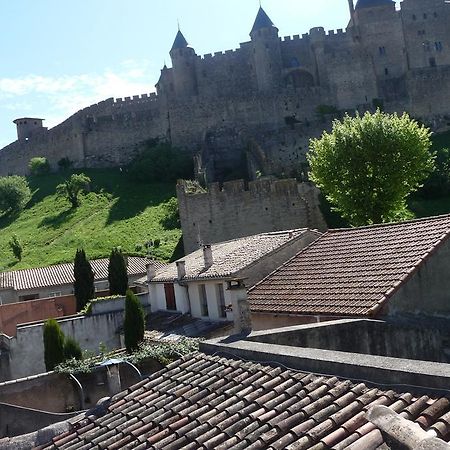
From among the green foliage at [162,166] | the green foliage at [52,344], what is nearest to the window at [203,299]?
the green foliage at [52,344]

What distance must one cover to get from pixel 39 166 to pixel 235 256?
5010 centimetres

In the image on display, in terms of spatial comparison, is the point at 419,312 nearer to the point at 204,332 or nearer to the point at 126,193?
the point at 204,332

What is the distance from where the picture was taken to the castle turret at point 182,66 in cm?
6359

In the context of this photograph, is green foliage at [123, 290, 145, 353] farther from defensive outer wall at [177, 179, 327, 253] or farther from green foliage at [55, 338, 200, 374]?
defensive outer wall at [177, 179, 327, 253]

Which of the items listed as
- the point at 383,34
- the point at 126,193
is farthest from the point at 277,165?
the point at 383,34

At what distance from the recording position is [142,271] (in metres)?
35.5

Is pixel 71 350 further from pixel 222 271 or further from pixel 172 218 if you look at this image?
pixel 172 218

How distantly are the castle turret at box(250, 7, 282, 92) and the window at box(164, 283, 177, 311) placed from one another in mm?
42871

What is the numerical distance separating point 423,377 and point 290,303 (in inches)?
371

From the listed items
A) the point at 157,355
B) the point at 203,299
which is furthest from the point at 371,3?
the point at 157,355

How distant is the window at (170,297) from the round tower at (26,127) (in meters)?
57.3

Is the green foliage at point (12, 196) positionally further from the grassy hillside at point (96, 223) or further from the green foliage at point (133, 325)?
the green foliage at point (133, 325)

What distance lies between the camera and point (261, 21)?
207 feet

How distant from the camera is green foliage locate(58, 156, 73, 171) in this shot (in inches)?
2554
